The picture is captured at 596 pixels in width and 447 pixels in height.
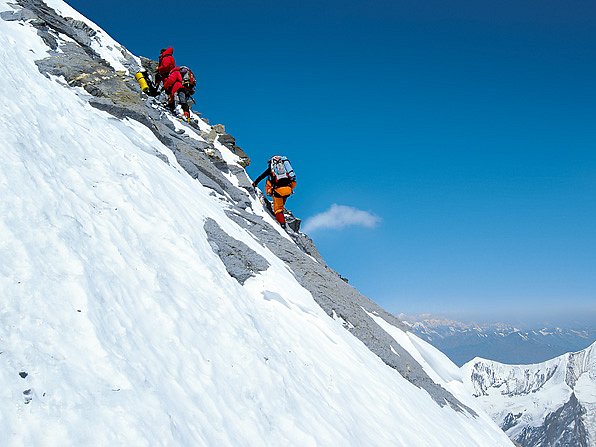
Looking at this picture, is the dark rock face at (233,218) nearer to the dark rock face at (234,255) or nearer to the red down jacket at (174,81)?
the dark rock face at (234,255)

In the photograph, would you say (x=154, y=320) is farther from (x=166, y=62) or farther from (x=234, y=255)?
(x=166, y=62)

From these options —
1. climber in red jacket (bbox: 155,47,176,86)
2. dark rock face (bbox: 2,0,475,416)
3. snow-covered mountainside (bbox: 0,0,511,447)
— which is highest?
climber in red jacket (bbox: 155,47,176,86)

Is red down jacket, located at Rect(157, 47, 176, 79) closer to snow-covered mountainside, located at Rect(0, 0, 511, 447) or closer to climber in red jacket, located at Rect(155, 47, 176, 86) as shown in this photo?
climber in red jacket, located at Rect(155, 47, 176, 86)

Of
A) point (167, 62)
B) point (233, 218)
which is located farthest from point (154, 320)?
point (167, 62)

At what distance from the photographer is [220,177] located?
19.0 m

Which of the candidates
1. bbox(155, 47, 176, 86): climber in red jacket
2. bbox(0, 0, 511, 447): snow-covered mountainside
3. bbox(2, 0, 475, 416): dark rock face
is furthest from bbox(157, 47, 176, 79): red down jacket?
bbox(0, 0, 511, 447): snow-covered mountainside


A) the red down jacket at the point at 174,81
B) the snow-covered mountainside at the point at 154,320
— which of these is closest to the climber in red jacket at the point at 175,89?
the red down jacket at the point at 174,81

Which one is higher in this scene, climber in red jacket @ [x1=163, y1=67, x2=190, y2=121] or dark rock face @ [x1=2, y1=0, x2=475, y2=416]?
climber in red jacket @ [x1=163, y1=67, x2=190, y2=121]

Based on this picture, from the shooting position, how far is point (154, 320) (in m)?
6.25

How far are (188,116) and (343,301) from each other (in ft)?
52.9

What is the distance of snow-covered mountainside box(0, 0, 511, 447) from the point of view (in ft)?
14.6

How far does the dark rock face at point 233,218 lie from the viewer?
1178 centimetres

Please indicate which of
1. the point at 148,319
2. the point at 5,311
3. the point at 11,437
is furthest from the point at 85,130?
the point at 11,437

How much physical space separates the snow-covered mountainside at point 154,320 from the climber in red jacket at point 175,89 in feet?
26.9
